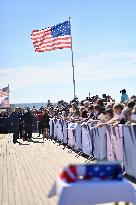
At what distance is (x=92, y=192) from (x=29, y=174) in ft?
26.0

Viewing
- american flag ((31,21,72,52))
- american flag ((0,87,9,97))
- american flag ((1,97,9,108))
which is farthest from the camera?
american flag ((1,97,9,108))

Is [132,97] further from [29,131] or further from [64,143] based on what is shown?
[29,131]

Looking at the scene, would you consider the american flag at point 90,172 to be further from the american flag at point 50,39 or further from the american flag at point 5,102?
the american flag at point 5,102

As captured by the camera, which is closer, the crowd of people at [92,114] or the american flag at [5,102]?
the crowd of people at [92,114]

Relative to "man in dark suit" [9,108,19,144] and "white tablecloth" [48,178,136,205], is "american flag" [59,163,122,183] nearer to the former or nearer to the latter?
"white tablecloth" [48,178,136,205]

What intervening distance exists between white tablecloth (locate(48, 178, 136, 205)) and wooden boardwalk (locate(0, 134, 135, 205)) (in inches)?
120

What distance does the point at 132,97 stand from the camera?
13.6 meters

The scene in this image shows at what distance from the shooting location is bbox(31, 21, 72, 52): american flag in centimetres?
2905

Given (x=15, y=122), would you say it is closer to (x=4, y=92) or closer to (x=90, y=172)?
(x=90, y=172)

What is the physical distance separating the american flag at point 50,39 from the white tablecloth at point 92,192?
73.2ft

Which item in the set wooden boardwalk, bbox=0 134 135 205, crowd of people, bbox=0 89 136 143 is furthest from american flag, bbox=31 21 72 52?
wooden boardwalk, bbox=0 134 135 205

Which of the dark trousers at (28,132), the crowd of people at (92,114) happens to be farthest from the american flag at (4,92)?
the dark trousers at (28,132)

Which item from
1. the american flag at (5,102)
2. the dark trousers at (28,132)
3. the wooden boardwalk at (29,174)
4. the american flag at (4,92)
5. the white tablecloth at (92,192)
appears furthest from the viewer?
the american flag at (5,102)

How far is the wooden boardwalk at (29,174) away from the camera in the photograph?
10.5m
